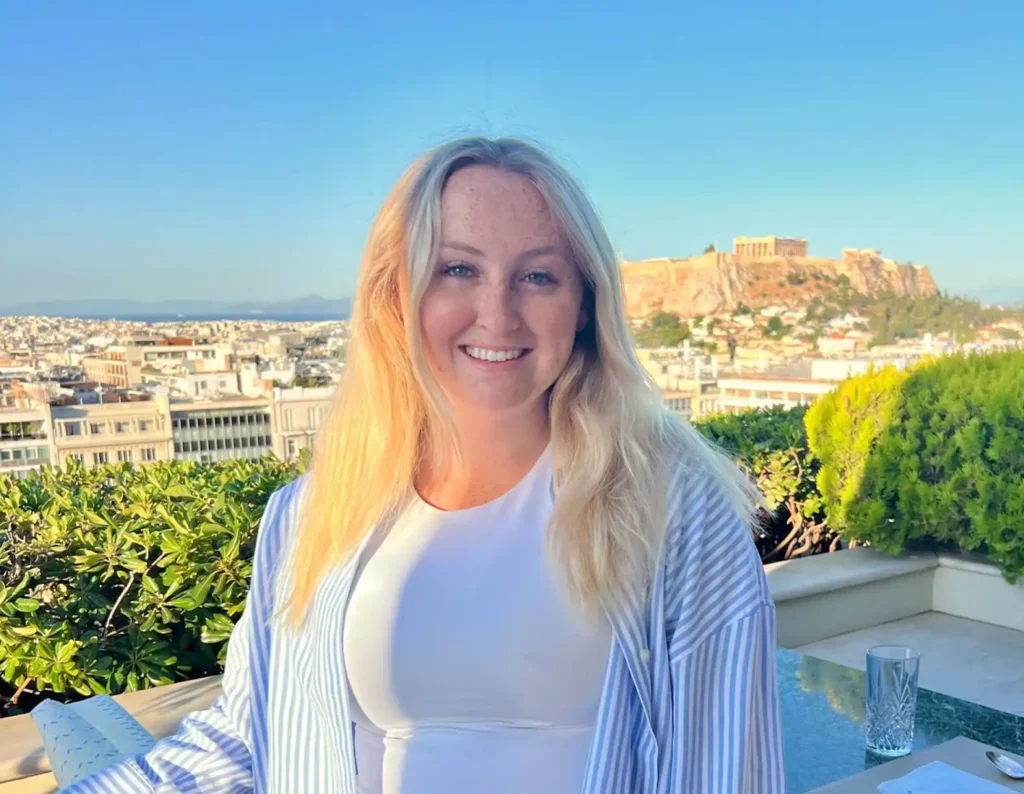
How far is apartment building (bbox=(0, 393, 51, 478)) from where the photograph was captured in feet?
11.5

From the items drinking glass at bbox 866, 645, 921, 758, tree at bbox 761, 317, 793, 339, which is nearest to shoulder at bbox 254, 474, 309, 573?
drinking glass at bbox 866, 645, 921, 758

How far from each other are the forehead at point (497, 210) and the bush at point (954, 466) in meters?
3.82

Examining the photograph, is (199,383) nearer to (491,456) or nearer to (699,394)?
(491,456)

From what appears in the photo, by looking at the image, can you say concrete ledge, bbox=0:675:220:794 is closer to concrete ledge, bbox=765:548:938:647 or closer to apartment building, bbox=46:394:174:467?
apartment building, bbox=46:394:174:467

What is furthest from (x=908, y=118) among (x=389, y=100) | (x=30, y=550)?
(x=30, y=550)

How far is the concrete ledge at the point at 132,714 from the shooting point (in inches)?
85.4

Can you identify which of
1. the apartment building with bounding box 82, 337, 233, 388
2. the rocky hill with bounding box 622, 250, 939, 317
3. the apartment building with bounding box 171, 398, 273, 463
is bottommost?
the apartment building with bounding box 171, 398, 273, 463

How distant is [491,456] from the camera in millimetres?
1209

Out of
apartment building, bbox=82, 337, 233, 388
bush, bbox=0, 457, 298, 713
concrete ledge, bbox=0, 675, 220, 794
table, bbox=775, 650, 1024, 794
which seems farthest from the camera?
apartment building, bbox=82, 337, 233, 388

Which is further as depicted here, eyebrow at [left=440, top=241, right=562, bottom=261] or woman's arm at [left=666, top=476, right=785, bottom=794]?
eyebrow at [left=440, top=241, right=562, bottom=261]

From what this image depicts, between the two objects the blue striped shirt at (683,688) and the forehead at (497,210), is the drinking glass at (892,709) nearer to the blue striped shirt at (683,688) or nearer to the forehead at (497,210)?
the blue striped shirt at (683,688)

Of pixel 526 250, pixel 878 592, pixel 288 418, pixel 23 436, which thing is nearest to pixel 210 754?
pixel 526 250

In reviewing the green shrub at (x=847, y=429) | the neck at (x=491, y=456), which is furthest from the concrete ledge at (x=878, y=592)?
the neck at (x=491, y=456)

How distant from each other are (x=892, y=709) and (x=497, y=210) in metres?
1.17
